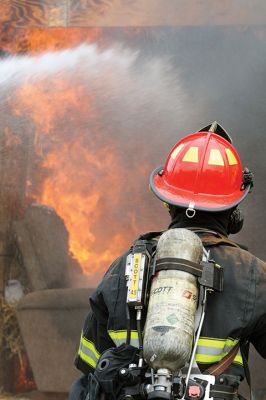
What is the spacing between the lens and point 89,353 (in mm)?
2768

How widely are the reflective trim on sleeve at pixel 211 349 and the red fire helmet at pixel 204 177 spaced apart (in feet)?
1.55

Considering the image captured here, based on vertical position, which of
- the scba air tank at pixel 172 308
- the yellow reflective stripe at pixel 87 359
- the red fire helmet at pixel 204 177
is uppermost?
the red fire helmet at pixel 204 177

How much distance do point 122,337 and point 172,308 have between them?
0.33 metres

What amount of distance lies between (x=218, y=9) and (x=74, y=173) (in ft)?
6.37

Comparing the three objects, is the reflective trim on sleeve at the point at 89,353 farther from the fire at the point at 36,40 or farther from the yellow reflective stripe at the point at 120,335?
the fire at the point at 36,40

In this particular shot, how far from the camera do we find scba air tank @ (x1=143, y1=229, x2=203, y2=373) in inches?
88.8

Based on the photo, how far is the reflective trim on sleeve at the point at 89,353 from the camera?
8.98 feet

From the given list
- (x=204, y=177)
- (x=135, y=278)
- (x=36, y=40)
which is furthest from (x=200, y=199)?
(x=36, y=40)

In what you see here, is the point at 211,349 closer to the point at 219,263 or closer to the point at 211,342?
the point at 211,342

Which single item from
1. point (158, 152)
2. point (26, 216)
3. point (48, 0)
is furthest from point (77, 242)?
point (48, 0)

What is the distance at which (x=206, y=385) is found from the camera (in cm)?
243

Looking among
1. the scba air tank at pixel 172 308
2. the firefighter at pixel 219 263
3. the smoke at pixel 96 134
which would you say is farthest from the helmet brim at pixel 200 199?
the smoke at pixel 96 134

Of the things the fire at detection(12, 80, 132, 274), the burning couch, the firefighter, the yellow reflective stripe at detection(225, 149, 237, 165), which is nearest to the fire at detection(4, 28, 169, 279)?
the fire at detection(12, 80, 132, 274)

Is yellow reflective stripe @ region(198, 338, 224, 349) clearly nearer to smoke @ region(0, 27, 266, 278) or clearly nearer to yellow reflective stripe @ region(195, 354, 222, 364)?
yellow reflective stripe @ region(195, 354, 222, 364)
